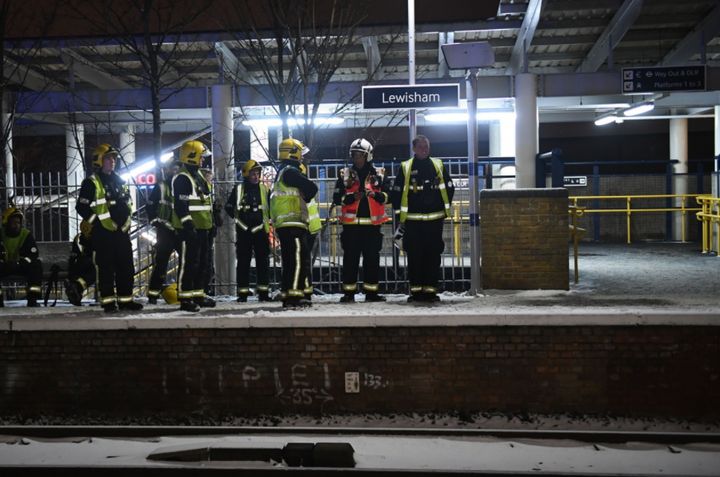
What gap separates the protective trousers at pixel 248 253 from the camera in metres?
10.6

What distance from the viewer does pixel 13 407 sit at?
28.9 feet

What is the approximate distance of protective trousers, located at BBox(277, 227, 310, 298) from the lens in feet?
31.4

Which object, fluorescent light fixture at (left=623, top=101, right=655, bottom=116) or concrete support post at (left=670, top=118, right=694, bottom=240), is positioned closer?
fluorescent light fixture at (left=623, top=101, right=655, bottom=116)

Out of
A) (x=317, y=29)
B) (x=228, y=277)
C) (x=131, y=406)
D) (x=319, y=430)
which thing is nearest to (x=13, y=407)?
(x=131, y=406)

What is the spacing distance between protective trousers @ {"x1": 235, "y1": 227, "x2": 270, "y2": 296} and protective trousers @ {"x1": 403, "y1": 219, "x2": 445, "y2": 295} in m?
2.02

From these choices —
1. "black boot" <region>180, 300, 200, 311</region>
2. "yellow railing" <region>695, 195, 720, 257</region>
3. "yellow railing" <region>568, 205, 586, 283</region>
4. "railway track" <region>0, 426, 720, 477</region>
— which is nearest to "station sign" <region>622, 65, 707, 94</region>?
"yellow railing" <region>695, 195, 720, 257</region>

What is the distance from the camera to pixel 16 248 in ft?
35.0

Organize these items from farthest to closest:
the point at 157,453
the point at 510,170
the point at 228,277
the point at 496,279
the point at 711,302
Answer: the point at 510,170 < the point at 228,277 < the point at 496,279 < the point at 711,302 < the point at 157,453

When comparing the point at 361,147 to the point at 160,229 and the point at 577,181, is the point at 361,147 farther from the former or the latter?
the point at 577,181

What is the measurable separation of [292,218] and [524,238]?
10.5 ft

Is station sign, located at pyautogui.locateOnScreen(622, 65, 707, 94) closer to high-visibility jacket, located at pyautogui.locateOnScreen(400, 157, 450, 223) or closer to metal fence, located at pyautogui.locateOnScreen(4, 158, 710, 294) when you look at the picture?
metal fence, located at pyautogui.locateOnScreen(4, 158, 710, 294)

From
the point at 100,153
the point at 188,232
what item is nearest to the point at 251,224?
the point at 188,232

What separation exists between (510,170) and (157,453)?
55.3 feet

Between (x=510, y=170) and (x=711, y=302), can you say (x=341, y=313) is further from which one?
(x=510, y=170)
